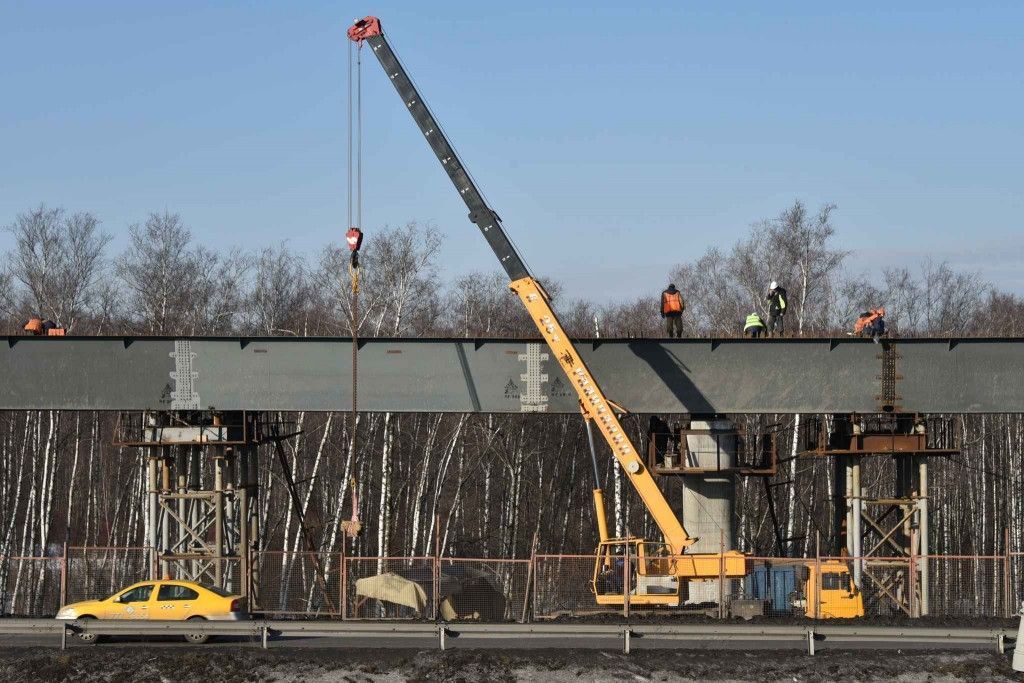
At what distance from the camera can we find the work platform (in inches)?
1358

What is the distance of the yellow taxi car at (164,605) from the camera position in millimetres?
27984

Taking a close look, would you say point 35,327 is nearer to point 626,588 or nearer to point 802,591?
point 626,588

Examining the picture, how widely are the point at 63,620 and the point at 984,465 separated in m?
40.9

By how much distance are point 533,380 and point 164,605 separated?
35.1ft

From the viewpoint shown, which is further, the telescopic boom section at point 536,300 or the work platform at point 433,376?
the work platform at point 433,376

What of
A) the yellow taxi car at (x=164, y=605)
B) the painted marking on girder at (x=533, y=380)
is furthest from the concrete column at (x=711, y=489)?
the yellow taxi car at (x=164, y=605)

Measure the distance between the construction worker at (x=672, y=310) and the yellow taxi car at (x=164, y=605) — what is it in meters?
13.3

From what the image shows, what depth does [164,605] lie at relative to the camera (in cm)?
2802

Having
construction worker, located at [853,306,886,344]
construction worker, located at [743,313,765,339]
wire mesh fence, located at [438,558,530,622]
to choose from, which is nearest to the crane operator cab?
wire mesh fence, located at [438,558,530,622]

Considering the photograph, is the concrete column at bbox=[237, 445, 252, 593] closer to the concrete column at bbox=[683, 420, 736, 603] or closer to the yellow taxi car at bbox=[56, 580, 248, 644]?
the yellow taxi car at bbox=[56, 580, 248, 644]

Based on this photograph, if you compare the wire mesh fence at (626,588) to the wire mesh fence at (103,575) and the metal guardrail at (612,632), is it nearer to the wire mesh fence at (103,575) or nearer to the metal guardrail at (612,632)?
the metal guardrail at (612,632)

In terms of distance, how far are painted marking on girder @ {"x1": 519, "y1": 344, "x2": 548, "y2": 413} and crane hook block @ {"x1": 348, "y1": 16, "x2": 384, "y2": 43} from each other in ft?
29.2

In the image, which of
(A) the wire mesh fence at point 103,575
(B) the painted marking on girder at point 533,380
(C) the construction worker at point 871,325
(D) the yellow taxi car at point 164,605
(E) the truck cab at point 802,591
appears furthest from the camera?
(A) the wire mesh fence at point 103,575

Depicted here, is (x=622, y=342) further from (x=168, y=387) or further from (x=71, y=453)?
(x=71, y=453)
